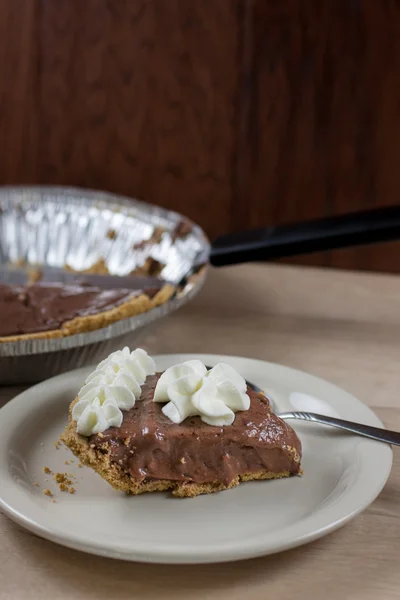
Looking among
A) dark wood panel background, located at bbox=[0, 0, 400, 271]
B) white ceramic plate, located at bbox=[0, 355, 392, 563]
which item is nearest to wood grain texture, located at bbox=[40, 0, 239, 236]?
dark wood panel background, located at bbox=[0, 0, 400, 271]

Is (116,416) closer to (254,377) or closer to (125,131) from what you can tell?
(254,377)

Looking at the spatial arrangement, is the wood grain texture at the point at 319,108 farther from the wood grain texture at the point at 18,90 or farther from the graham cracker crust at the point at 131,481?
the graham cracker crust at the point at 131,481

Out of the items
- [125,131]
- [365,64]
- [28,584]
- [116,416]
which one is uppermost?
[365,64]

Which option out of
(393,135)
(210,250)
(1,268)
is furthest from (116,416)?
(393,135)

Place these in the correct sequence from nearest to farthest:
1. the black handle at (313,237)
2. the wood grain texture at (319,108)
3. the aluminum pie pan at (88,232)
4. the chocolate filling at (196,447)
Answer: the chocolate filling at (196,447) < the black handle at (313,237) < the aluminum pie pan at (88,232) < the wood grain texture at (319,108)

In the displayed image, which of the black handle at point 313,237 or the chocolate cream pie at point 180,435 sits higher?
the black handle at point 313,237

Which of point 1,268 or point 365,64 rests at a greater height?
point 365,64

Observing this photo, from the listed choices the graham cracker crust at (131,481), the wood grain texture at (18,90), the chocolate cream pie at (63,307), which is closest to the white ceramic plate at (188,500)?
the graham cracker crust at (131,481)

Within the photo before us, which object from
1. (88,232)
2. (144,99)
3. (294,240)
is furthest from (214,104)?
(294,240)
